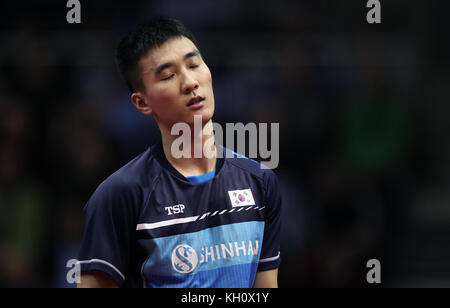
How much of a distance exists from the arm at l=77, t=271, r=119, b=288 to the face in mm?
778

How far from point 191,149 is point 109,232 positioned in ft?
1.97

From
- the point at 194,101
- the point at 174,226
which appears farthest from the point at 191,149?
the point at 174,226

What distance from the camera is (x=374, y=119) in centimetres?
647

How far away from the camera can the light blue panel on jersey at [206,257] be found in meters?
2.91

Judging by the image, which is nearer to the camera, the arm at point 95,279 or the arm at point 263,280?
the arm at point 95,279

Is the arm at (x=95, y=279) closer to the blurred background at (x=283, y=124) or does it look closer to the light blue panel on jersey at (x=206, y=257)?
the light blue panel on jersey at (x=206, y=257)

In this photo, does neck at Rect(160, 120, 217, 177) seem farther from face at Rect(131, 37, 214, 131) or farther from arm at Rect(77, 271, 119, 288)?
arm at Rect(77, 271, 119, 288)

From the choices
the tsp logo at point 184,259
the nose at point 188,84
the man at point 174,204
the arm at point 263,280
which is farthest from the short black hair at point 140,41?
the arm at point 263,280

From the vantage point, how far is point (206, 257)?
2.99 meters

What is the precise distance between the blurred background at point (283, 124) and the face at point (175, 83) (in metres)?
2.28

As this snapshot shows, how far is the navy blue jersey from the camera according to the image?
288 centimetres

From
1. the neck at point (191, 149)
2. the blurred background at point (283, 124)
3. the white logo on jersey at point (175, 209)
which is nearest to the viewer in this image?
the white logo on jersey at point (175, 209)

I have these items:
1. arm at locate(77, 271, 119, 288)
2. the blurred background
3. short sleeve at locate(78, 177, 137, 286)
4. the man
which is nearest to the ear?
the man
